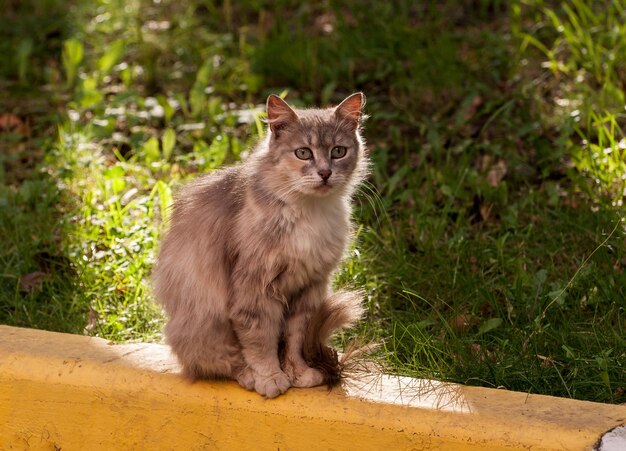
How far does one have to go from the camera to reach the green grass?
4168mm

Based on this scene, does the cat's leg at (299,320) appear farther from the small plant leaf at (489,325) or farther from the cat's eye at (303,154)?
the small plant leaf at (489,325)

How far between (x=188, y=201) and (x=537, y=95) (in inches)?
115

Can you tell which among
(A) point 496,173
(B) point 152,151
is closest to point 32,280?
(B) point 152,151

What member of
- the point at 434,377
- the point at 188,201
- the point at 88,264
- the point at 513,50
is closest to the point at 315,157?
the point at 188,201

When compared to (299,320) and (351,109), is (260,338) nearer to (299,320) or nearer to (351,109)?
(299,320)

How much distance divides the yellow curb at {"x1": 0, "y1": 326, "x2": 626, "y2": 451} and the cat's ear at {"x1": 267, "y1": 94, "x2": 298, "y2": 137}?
963 mm

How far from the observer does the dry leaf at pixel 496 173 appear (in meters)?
5.30

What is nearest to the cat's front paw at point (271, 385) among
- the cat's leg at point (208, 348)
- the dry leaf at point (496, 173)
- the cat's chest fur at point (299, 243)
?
the cat's leg at point (208, 348)

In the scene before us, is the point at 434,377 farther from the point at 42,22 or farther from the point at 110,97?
the point at 42,22

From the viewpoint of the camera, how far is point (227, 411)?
349cm

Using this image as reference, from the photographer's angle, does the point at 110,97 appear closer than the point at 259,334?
No

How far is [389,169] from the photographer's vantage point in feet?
18.4

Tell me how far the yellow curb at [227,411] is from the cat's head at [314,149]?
730 millimetres

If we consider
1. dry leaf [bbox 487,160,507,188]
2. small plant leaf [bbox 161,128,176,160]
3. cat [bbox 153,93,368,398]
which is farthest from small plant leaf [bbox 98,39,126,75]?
cat [bbox 153,93,368,398]
